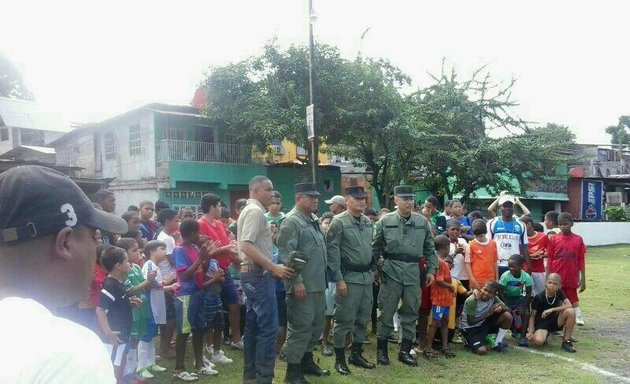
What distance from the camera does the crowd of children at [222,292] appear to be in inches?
191

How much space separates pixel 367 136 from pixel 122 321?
18.1 meters

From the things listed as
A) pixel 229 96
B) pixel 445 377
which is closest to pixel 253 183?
pixel 445 377

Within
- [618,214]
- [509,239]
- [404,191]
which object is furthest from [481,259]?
[618,214]

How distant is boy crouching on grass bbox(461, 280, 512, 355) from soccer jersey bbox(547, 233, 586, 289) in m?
1.51

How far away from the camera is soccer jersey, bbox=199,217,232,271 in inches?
237

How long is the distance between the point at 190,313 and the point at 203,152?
18432mm

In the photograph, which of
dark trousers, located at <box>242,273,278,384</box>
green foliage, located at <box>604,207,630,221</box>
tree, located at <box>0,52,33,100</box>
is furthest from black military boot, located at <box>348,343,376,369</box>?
tree, located at <box>0,52,33,100</box>

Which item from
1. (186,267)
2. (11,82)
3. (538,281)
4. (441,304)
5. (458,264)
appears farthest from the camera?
(11,82)

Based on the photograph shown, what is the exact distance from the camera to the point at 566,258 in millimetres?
7988

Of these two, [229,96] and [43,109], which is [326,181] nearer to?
[229,96]

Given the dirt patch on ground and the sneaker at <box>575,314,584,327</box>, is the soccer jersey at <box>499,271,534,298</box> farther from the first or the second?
the sneaker at <box>575,314,584,327</box>

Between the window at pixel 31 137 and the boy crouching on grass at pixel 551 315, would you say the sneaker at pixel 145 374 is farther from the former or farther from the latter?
the window at pixel 31 137

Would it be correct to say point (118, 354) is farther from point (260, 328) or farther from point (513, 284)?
point (513, 284)

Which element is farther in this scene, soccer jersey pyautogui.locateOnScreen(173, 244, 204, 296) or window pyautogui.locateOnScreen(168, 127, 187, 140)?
window pyautogui.locateOnScreen(168, 127, 187, 140)
